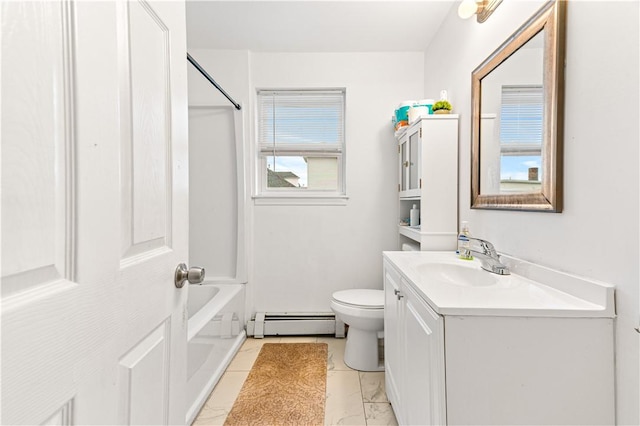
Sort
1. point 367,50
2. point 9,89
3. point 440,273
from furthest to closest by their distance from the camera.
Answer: point 367,50, point 440,273, point 9,89

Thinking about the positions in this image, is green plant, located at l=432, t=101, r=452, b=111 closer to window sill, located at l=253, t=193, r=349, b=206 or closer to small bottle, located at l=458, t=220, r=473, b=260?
small bottle, located at l=458, t=220, r=473, b=260

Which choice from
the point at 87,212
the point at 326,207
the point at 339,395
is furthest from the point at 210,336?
the point at 87,212

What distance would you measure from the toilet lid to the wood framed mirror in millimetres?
851

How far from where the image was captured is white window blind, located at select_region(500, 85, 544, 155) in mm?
1122

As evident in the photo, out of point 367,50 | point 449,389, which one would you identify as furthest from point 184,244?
point 367,50

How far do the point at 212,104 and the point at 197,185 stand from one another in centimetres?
67

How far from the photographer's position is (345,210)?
2520mm

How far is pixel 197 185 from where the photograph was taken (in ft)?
8.23

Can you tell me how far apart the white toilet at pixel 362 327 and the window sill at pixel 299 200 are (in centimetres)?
83

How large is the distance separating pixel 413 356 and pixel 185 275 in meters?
0.82

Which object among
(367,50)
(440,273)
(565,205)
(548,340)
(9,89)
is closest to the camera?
(9,89)

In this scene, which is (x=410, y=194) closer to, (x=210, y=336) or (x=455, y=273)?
(x=455, y=273)

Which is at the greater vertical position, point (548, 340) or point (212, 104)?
point (212, 104)

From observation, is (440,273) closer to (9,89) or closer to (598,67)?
(598,67)
